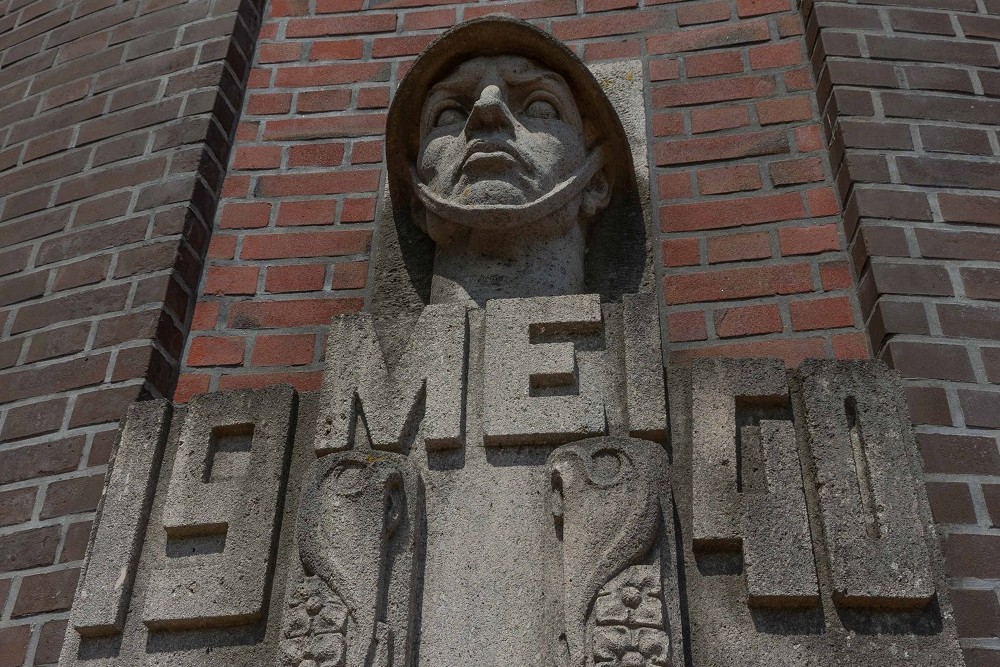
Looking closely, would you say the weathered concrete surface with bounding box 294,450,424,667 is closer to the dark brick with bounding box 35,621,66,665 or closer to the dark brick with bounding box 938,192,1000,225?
the dark brick with bounding box 35,621,66,665

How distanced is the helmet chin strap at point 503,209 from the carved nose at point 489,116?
17cm

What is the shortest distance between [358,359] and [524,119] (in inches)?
29.1

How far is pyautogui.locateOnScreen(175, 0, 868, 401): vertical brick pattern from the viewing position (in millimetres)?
2256

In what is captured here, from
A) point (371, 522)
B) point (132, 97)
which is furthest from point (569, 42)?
point (371, 522)

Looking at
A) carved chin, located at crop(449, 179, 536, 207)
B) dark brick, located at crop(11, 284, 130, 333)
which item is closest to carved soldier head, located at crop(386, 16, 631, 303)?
carved chin, located at crop(449, 179, 536, 207)

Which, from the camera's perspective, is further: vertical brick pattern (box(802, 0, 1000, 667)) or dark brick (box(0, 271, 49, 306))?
dark brick (box(0, 271, 49, 306))

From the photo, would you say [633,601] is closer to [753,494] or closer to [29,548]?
[753,494]

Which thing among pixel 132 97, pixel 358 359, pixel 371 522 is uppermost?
pixel 132 97

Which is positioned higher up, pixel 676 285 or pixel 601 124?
pixel 601 124

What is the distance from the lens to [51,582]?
6.64 ft

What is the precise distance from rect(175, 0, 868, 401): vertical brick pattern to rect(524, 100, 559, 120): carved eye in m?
0.33

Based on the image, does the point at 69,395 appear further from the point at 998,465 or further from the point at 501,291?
the point at 998,465

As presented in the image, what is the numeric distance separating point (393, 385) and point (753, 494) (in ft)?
2.13

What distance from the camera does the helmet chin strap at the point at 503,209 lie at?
2.09m
